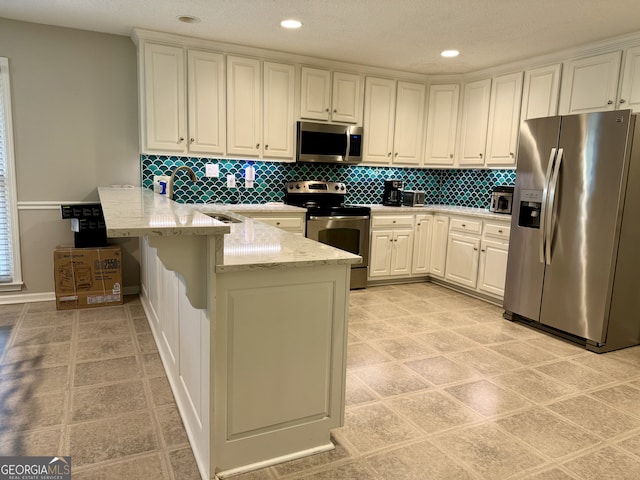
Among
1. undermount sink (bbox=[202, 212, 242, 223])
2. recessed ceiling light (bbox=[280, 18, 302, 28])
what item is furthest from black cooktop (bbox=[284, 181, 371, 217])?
recessed ceiling light (bbox=[280, 18, 302, 28])

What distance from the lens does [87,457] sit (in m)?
1.89

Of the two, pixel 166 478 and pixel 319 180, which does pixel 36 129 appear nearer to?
pixel 319 180

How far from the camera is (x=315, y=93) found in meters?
4.61

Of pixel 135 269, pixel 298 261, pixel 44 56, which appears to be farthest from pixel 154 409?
pixel 44 56

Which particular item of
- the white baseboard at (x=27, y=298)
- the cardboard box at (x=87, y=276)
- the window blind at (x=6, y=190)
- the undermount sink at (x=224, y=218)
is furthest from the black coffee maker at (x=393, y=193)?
the window blind at (x=6, y=190)

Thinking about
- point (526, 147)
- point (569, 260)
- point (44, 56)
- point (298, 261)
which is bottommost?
point (569, 260)

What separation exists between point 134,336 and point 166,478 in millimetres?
1677

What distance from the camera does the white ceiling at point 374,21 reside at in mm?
3113

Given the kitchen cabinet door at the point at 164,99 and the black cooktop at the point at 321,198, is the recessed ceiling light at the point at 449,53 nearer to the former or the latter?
the black cooktop at the point at 321,198

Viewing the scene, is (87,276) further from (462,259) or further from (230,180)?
(462,259)

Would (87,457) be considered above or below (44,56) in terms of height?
below

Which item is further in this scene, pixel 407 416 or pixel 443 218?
pixel 443 218

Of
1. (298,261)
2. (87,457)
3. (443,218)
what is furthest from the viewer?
(443,218)

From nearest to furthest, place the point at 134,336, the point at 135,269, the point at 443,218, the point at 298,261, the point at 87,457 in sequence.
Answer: the point at 298,261
the point at 87,457
the point at 134,336
the point at 135,269
the point at 443,218
